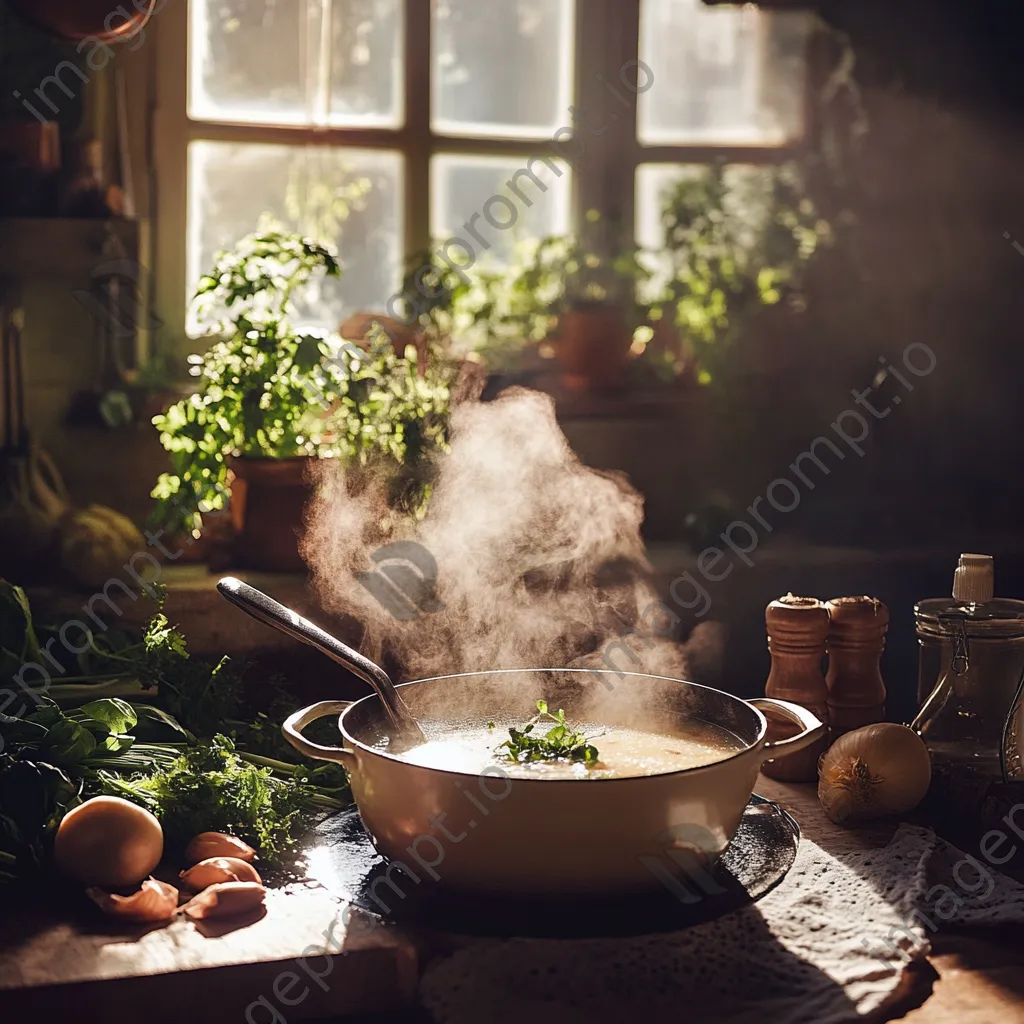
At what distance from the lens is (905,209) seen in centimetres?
264

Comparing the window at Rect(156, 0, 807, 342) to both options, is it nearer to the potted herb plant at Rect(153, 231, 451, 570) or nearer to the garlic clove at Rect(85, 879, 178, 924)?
the potted herb plant at Rect(153, 231, 451, 570)

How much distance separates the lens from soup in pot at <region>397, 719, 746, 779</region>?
3.92 feet

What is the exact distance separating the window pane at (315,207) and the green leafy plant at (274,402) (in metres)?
0.54

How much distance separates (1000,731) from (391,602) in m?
0.81

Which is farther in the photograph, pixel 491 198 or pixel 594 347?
pixel 491 198

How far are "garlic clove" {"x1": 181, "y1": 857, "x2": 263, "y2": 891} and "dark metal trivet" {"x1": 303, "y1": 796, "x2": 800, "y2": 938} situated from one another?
2.6 inches

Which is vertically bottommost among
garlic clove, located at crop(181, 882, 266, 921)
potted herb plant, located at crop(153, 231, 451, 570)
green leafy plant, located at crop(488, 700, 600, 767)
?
garlic clove, located at crop(181, 882, 266, 921)

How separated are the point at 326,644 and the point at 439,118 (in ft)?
5.52

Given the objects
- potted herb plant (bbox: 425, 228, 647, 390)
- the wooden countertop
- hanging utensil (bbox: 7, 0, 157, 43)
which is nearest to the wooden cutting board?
the wooden countertop

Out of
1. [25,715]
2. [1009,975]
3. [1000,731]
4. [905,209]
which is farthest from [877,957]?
[905,209]

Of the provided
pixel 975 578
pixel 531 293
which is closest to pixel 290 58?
pixel 531 293

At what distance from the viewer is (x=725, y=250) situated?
270cm

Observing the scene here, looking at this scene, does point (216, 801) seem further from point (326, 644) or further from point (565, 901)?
point (565, 901)

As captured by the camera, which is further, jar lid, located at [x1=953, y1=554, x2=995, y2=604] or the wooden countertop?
jar lid, located at [x1=953, y1=554, x2=995, y2=604]
